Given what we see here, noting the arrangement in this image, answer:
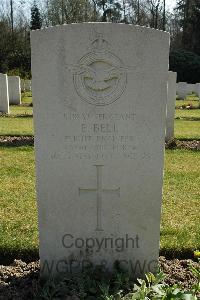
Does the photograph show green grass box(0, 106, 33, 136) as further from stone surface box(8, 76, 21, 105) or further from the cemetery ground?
stone surface box(8, 76, 21, 105)

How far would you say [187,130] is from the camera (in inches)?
477

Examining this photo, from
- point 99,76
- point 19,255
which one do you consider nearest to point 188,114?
point 19,255

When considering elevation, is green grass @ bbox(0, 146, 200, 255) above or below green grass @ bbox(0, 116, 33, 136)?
below

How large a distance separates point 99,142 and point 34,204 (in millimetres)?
2340

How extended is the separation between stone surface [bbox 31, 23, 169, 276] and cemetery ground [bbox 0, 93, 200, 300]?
12.1 inches

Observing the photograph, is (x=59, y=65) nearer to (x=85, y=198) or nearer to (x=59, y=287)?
(x=85, y=198)

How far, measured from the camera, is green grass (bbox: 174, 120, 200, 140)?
10754 millimetres

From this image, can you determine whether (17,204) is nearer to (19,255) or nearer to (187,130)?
(19,255)

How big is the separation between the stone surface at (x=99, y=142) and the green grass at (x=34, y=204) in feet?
2.43

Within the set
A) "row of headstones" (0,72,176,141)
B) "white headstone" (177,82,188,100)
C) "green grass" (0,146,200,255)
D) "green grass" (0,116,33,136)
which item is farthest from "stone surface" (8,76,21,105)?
"green grass" (0,146,200,255)

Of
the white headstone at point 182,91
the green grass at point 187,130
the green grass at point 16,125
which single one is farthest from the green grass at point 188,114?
A: the white headstone at point 182,91

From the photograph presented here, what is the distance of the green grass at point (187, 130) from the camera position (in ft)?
35.3

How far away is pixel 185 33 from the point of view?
149 ft

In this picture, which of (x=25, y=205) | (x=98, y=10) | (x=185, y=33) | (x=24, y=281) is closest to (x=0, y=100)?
(x=25, y=205)
